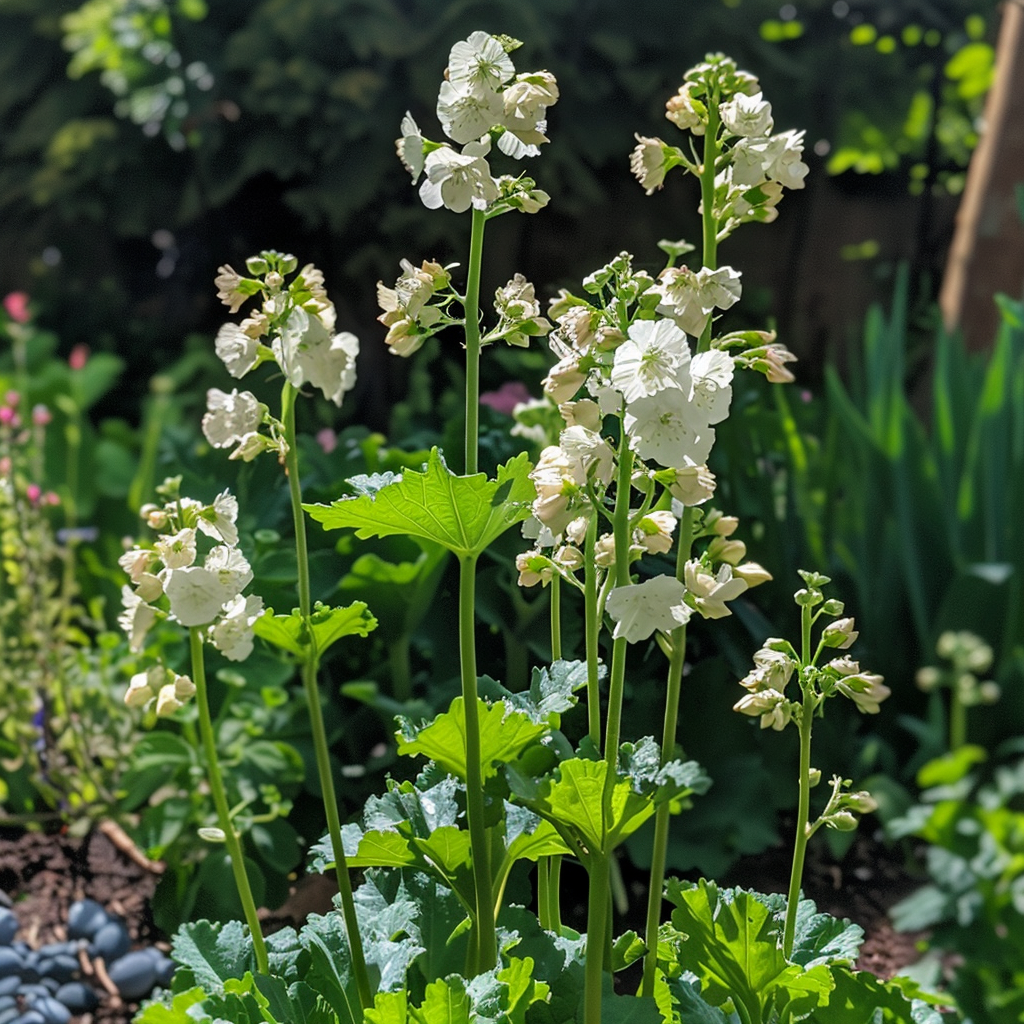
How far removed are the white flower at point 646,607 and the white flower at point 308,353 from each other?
26 centimetres

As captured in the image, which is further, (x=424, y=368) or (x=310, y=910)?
(x=424, y=368)

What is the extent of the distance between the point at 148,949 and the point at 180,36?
258cm

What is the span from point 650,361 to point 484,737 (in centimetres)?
27

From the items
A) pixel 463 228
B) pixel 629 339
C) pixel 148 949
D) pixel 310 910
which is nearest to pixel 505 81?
pixel 629 339

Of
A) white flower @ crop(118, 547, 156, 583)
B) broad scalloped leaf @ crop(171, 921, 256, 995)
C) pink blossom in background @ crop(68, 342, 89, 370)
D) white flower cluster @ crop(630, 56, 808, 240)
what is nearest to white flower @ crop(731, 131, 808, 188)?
white flower cluster @ crop(630, 56, 808, 240)

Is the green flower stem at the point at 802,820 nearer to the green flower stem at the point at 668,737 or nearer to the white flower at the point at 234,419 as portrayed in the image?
the green flower stem at the point at 668,737

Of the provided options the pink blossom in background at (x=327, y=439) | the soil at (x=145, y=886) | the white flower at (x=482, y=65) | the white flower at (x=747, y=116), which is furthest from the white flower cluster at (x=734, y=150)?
the pink blossom in background at (x=327, y=439)

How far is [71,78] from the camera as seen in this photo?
3572 mm

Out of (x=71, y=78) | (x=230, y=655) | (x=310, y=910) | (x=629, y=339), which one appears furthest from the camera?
(x=71, y=78)

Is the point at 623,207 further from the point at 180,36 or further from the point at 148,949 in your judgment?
the point at 148,949

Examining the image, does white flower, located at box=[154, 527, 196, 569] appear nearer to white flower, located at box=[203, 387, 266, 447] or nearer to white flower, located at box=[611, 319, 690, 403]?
white flower, located at box=[203, 387, 266, 447]

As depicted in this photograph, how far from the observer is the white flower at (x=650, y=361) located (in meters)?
0.71

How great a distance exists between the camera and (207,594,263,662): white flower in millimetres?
887

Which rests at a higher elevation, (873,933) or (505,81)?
(505,81)
